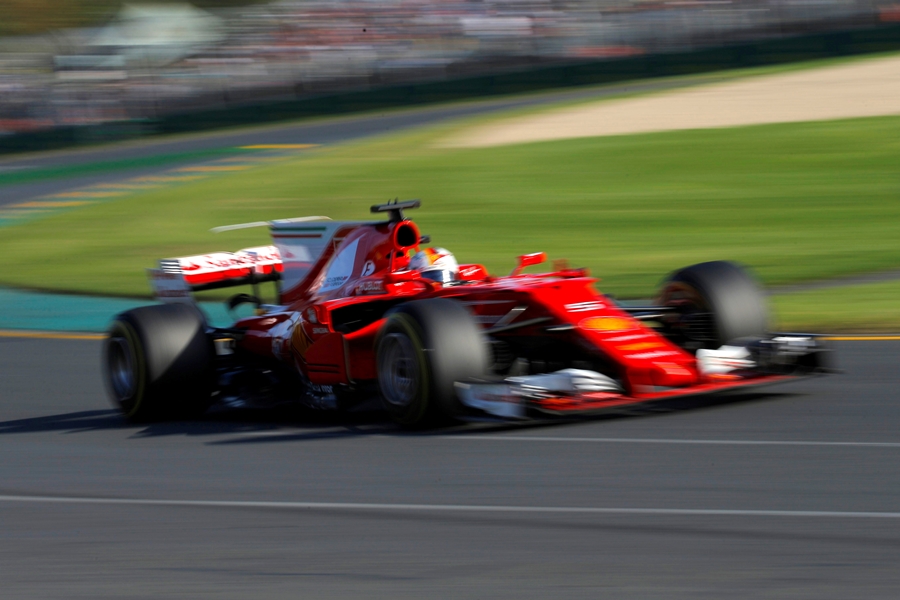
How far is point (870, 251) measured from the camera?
42.0ft

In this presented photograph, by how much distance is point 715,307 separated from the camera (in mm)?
6930

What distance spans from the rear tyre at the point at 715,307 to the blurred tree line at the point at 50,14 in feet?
178

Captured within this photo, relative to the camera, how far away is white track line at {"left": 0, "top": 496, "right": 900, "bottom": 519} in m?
4.59

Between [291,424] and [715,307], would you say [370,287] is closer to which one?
[291,424]

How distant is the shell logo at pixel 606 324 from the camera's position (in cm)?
638

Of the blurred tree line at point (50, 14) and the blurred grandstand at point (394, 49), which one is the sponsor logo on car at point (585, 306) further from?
the blurred tree line at point (50, 14)

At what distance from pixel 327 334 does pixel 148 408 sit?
49.0 inches

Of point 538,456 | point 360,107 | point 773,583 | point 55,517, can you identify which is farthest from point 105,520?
point 360,107

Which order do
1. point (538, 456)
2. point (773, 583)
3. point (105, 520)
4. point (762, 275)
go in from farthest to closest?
point (762, 275)
point (538, 456)
point (105, 520)
point (773, 583)

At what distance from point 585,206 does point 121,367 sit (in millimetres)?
10269

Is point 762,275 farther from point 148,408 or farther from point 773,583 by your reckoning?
point 773,583

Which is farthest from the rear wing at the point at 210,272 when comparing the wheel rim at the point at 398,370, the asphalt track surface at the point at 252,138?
the asphalt track surface at the point at 252,138

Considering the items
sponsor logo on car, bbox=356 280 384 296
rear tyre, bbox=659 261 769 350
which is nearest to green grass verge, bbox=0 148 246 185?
sponsor logo on car, bbox=356 280 384 296

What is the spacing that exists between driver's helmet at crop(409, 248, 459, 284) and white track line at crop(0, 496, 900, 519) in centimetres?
221
